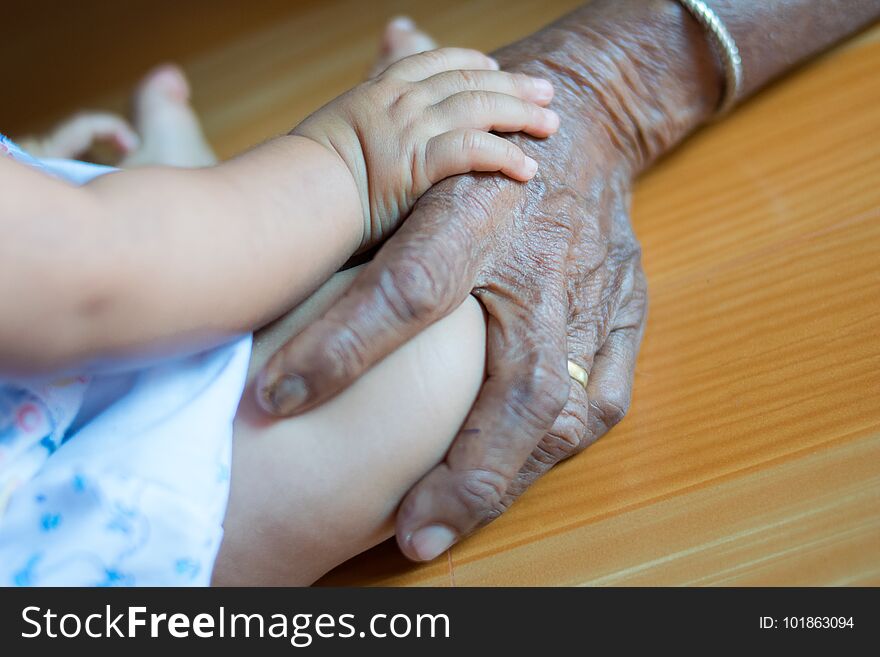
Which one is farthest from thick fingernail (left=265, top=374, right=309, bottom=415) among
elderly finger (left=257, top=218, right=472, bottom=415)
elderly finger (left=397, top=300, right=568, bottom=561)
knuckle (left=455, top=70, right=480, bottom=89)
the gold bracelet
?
the gold bracelet

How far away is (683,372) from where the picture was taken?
0.78m

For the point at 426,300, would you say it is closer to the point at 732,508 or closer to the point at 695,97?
the point at 732,508

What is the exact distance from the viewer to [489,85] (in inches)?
30.1

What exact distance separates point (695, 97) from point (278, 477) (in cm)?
66

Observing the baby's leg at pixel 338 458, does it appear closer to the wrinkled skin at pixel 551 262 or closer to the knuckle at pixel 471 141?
the wrinkled skin at pixel 551 262

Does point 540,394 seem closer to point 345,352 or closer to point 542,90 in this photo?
point 345,352

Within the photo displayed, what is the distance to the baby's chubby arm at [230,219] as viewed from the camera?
0.49m

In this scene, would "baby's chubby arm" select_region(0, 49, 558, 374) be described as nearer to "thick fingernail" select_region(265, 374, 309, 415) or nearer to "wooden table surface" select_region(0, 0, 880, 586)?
"thick fingernail" select_region(265, 374, 309, 415)

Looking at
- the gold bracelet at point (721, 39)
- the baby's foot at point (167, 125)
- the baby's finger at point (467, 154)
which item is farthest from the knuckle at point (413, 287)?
the baby's foot at point (167, 125)

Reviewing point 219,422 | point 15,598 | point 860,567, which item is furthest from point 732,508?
point 15,598

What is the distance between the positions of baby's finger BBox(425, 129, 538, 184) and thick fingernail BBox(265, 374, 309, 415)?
22cm

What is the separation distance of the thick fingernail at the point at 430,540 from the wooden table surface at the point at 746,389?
0.05 metres

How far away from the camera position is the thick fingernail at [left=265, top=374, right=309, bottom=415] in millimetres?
602

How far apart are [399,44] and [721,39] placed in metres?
0.45
